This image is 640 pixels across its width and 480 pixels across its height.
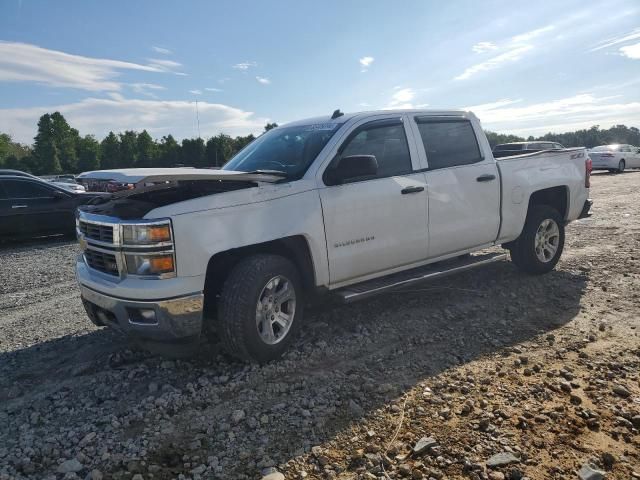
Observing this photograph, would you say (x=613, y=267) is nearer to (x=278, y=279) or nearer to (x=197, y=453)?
(x=278, y=279)

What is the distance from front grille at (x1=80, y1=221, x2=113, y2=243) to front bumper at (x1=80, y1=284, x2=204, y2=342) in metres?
0.46

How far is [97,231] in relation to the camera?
385 centimetres

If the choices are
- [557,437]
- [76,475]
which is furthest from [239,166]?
[557,437]

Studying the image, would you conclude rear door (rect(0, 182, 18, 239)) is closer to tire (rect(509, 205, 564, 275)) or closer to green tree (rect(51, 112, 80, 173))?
tire (rect(509, 205, 564, 275))

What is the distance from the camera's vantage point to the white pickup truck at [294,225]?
11.5 feet

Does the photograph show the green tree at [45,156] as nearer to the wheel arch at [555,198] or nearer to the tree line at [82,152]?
the tree line at [82,152]

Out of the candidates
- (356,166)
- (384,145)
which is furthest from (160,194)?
(384,145)

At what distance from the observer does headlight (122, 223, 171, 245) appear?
3.39 metres

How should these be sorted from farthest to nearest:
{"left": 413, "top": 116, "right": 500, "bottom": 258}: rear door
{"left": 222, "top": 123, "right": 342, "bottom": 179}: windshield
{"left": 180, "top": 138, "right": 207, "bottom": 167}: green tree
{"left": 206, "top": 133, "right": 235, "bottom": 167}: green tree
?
{"left": 180, "top": 138, "right": 207, "bottom": 167}: green tree, {"left": 206, "top": 133, "right": 235, "bottom": 167}: green tree, {"left": 413, "top": 116, "right": 500, "bottom": 258}: rear door, {"left": 222, "top": 123, "right": 342, "bottom": 179}: windshield

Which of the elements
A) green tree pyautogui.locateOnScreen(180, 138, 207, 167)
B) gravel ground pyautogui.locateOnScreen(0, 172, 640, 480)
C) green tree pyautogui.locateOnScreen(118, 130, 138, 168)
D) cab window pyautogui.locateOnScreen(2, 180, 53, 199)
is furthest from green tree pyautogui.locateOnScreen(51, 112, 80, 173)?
gravel ground pyautogui.locateOnScreen(0, 172, 640, 480)

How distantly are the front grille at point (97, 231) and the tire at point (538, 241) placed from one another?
4757mm

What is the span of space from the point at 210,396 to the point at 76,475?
101 centimetres

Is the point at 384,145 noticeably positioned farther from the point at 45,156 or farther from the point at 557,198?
the point at 45,156

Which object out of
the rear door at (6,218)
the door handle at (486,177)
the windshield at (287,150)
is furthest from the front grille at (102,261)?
the rear door at (6,218)
